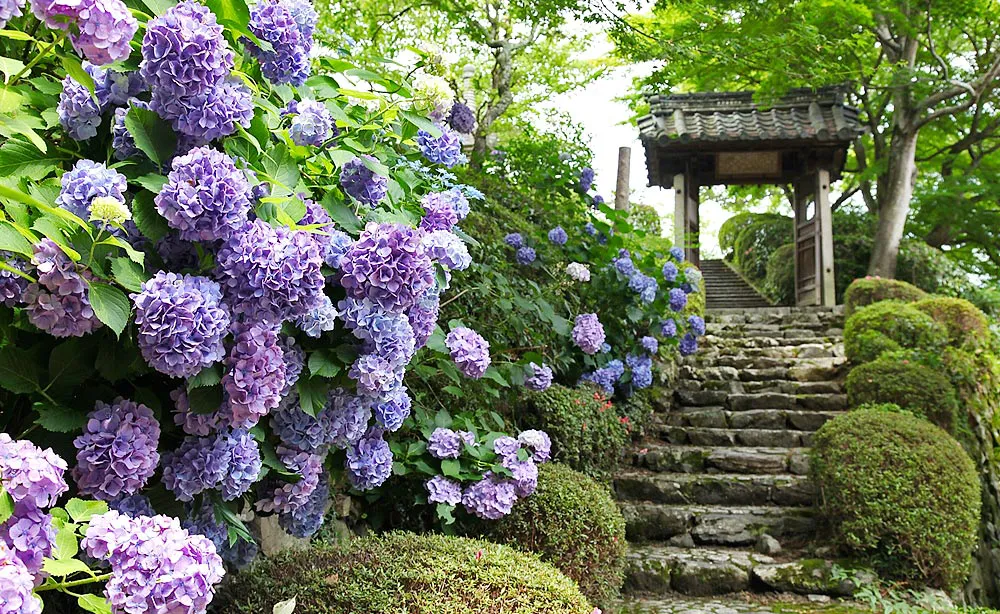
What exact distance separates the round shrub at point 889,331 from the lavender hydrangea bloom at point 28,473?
629cm

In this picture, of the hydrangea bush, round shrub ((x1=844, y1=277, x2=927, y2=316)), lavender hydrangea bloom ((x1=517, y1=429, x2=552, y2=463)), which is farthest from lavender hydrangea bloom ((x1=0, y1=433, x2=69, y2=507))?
round shrub ((x1=844, y1=277, x2=927, y2=316))

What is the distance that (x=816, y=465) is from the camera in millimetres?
4594

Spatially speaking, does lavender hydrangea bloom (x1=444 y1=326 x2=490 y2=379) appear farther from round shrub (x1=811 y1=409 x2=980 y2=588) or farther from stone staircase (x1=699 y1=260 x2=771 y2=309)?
stone staircase (x1=699 y1=260 x2=771 y2=309)

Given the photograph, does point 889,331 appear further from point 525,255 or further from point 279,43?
point 279,43

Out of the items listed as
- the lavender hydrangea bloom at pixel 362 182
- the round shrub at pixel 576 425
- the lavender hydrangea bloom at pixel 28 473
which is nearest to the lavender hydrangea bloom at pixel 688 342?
the round shrub at pixel 576 425

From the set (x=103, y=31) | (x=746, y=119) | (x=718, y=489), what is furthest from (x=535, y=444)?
(x=746, y=119)

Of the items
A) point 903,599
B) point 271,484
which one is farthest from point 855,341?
point 271,484

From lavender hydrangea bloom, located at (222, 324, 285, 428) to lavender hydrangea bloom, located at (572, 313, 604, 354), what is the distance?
10.3 feet

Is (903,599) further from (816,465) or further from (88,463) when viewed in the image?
(88,463)

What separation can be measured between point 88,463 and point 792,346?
24.5 feet

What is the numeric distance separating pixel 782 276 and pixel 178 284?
12209mm

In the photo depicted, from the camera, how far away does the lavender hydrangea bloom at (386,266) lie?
1.68m

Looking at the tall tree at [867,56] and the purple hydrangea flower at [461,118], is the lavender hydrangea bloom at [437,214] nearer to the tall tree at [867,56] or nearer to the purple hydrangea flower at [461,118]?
the purple hydrangea flower at [461,118]

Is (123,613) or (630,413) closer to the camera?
(123,613)
